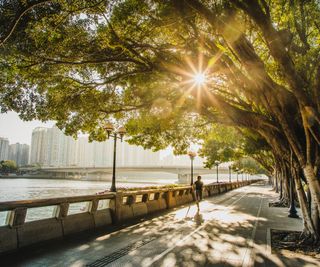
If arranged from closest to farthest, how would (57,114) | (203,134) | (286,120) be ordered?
(286,120), (57,114), (203,134)

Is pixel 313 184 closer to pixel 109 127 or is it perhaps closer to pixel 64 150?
pixel 109 127

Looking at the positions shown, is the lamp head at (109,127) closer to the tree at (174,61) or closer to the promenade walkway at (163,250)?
the tree at (174,61)

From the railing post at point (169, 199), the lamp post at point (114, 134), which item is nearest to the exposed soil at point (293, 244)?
the lamp post at point (114, 134)

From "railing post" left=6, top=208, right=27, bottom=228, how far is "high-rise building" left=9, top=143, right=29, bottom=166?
174787 mm

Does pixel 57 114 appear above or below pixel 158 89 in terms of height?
below

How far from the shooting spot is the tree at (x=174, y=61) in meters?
6.99

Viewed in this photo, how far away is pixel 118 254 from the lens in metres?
7.04

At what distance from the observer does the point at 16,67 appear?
838 centimetres

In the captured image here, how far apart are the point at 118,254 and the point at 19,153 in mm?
183759

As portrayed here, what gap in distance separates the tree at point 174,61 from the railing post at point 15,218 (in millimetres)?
4270

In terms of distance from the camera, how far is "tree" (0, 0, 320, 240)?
22.9 ft

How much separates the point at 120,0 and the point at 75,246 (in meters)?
7.10

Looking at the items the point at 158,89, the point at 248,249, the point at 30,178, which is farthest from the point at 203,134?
the point at 30,178

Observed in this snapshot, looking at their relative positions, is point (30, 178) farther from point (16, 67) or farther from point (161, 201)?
point (16, 67)
